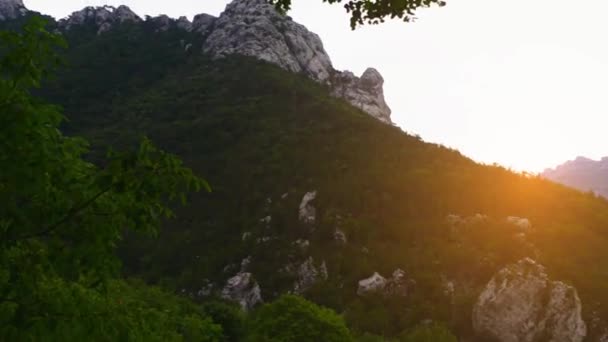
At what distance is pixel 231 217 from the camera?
2115 inches

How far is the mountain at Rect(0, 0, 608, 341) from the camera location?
37.2 m

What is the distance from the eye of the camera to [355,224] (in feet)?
156

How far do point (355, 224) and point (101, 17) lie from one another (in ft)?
368

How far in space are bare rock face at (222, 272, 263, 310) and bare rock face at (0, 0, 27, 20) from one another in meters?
119

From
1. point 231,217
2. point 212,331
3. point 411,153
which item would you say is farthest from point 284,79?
point 212,331

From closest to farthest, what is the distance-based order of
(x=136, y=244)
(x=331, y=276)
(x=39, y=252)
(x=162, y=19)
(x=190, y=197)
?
(x=39, y=252)
(x=331, y=276)
(x=136, y=244)
(x=190, y=197)
(x=162, y=19)

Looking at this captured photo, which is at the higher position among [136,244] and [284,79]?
[284,79]

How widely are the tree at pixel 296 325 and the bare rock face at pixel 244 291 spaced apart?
1194cm

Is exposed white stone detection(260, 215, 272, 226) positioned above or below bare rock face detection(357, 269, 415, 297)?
above

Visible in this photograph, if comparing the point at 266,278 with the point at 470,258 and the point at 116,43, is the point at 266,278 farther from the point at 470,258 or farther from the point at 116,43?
the point at 116,43

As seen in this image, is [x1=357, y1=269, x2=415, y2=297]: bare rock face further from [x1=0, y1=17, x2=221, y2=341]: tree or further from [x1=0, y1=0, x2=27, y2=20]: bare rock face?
[x1=0, y1=0, x2=27, y2=20]: bare rock face

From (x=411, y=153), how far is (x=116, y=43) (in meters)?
78.2

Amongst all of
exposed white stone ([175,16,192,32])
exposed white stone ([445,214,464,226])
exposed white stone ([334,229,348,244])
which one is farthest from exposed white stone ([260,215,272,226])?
exposed white stone ([175,16,192,32])

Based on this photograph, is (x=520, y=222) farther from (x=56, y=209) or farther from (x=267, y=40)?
(x=267, y=40)
